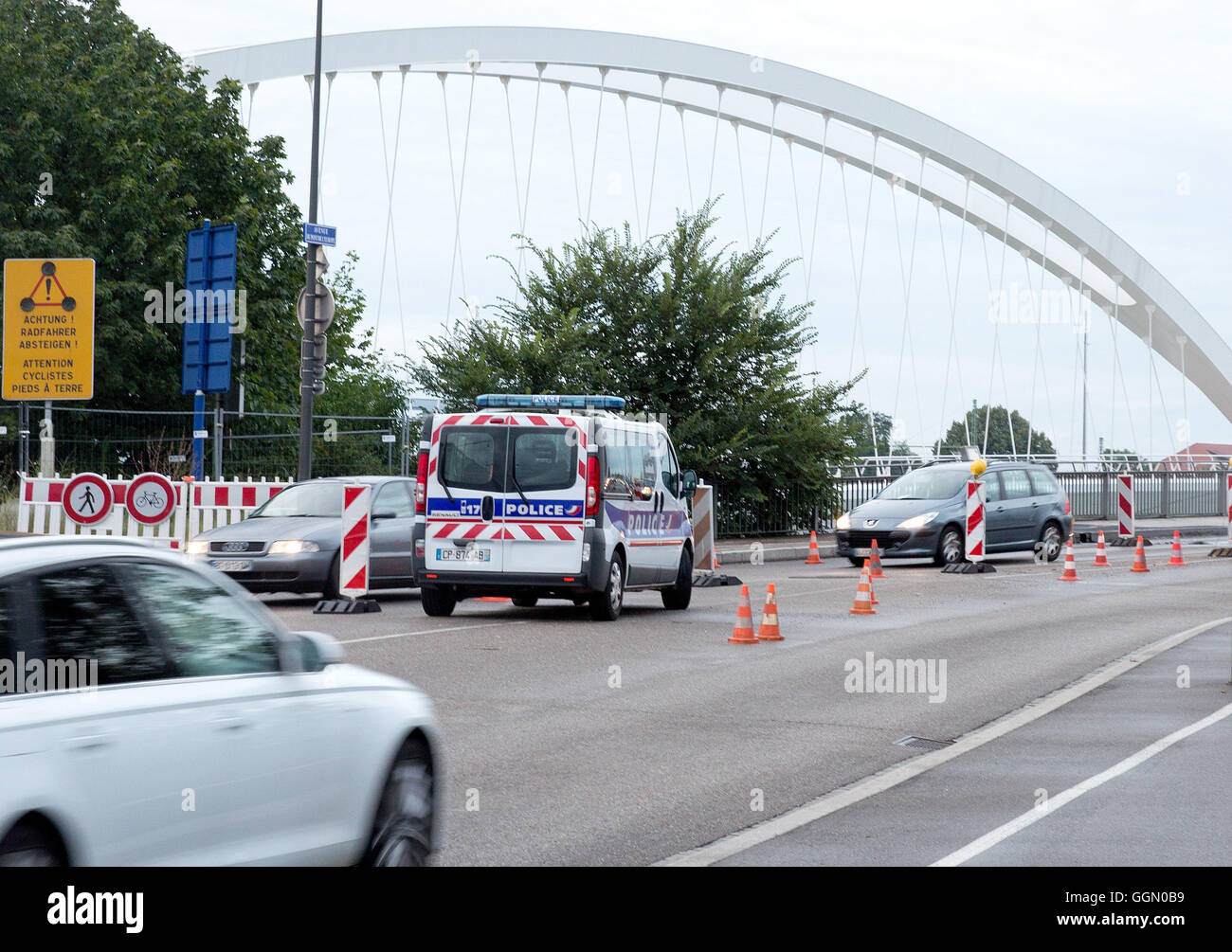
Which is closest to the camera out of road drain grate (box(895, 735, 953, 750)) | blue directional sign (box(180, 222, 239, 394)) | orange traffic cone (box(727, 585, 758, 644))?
road drain grate (box(895, 735, 953, 750))

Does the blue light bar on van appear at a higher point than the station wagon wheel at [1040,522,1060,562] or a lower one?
higher

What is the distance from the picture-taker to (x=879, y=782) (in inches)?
311

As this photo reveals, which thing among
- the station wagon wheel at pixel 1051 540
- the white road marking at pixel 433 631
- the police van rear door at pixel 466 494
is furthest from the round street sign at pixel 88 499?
the station wagon wheel at pixel 1051 540

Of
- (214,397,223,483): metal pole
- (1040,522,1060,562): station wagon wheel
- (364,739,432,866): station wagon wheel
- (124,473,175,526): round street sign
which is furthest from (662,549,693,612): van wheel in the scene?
(364,739,432,866): station wagon wheel

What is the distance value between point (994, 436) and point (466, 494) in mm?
62324

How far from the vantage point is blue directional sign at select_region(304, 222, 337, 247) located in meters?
20.4

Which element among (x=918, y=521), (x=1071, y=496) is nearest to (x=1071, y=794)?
(x=918, y=521)

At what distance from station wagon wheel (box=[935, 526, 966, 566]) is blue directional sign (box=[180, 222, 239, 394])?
11.7m

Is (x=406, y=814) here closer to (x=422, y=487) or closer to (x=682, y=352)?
(x=422, y=487)

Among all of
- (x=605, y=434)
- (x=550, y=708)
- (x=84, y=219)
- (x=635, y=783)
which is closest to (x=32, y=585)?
(x=635, y=783)

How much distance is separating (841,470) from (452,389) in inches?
377

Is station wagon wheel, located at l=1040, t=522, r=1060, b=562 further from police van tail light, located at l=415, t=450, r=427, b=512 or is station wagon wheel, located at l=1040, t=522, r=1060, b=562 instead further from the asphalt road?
police van tail light, located at l=415, t=450, r=427, b=512

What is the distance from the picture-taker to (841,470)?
34781mm
